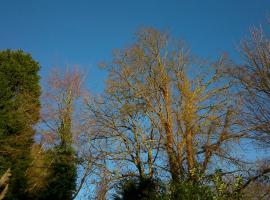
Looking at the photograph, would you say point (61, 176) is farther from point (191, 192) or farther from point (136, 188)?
point (191, 192)

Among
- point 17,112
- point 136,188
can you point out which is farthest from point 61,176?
point 136,188

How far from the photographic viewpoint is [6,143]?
15992 millimetres

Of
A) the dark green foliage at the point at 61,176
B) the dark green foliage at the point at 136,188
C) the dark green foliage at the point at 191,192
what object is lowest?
the dark green foliage at the point at 191,192

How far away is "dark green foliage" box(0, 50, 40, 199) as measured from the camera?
16203 millimetres

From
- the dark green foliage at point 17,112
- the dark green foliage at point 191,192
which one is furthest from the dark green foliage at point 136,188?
the dark green foliage at point 17,112

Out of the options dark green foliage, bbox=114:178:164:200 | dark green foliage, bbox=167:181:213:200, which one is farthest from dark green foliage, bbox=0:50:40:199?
dark green foliage, bbox=167:181:213:200

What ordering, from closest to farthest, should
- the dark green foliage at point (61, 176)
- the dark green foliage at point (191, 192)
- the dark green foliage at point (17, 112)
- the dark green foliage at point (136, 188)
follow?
the dark green foliage at point (191, 192), the dark green foliage at point (136, 188), the dark green foliage at point (17, 112), the dark green foliage at point (61, 176)

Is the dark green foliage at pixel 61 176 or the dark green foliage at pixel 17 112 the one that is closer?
the dark green foliage at pixel 17 112

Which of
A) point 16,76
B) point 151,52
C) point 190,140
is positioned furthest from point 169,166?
point 16,76

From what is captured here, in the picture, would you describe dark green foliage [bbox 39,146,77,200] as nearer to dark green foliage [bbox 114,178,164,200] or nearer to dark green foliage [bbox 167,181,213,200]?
dark green foliage [bbox 114,178,164,200]

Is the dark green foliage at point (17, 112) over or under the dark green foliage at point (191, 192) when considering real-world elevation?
over

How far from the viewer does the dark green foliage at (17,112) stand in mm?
16203

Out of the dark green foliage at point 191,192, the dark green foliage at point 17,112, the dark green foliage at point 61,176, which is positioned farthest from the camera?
the dark green foliage at point 61,176

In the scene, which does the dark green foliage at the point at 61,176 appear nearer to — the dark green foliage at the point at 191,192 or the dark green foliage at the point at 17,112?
the dark green foliage at the point at 17,112
